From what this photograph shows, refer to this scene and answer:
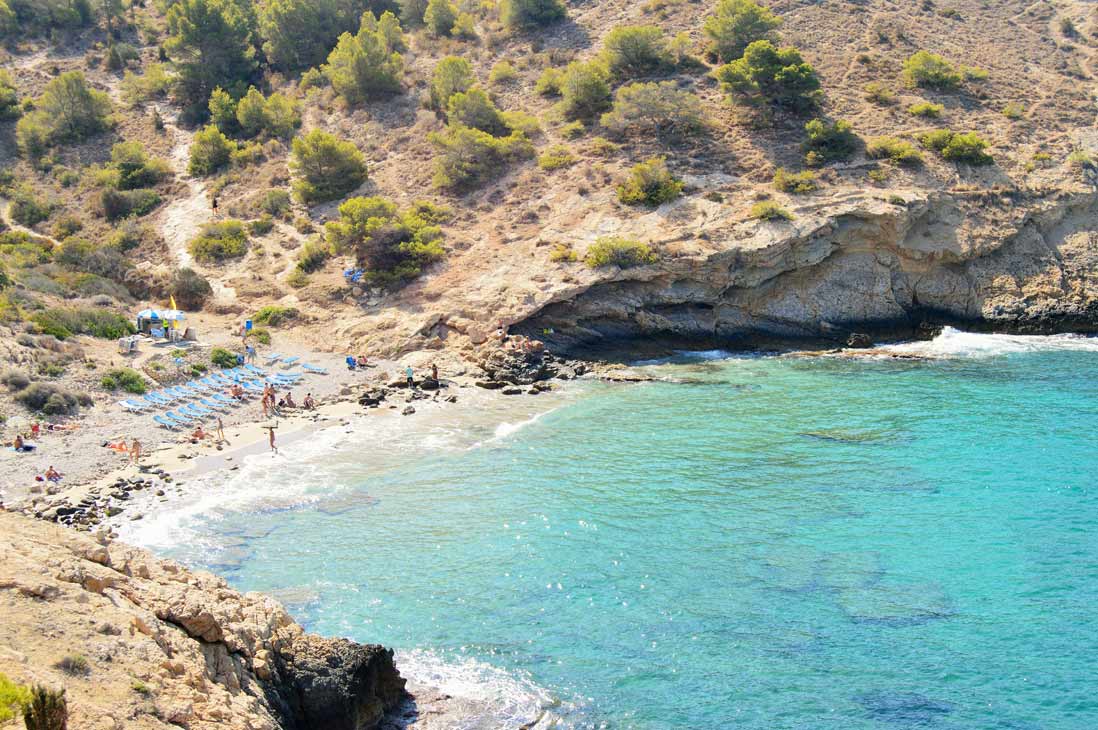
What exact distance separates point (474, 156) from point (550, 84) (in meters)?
10.7

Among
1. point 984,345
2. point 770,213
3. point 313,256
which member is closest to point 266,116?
point 313,256

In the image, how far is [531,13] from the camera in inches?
2689

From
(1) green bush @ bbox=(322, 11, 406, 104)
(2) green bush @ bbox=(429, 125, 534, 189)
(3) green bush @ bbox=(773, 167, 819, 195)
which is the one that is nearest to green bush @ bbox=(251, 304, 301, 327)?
(2) green bush @ bbox=(429, 125, 534, 189)

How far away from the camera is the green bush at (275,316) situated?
4472 cm

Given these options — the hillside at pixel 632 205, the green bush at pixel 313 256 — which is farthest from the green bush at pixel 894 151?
the green bush at pixel 313 256

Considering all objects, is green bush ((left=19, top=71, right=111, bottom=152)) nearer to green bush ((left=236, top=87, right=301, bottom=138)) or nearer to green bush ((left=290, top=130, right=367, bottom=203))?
green bush ((left=236, top=87, right=301, bottom=138))

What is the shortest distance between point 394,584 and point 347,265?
98.7 ft

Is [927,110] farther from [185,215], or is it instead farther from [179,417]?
[185,215]

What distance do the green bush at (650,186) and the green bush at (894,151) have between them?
11.0m

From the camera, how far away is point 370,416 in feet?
112

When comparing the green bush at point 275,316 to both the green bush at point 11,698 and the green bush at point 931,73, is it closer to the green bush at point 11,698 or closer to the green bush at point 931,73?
the green bush at point 11,698

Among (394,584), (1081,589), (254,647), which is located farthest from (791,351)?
(254,647)

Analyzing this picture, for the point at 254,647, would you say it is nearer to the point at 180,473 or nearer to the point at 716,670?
the point at 716,670

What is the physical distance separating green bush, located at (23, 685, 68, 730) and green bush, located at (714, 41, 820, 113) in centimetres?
5061
